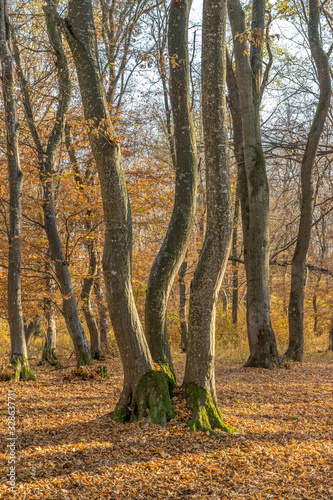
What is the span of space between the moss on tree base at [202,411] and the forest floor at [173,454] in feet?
0.39

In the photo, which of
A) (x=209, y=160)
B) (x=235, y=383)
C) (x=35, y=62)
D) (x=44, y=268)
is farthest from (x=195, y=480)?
(x=35, y=62)

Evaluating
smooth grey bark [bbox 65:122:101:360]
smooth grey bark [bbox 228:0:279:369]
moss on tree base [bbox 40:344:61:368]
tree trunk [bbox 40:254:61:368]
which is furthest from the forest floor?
moss on tree base [bbox 40:344:61:368]

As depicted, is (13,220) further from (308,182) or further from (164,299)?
(308,182)

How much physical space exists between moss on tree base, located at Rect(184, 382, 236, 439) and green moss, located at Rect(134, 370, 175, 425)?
0.84 feet

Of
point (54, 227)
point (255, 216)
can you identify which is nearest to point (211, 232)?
point (255, 216)

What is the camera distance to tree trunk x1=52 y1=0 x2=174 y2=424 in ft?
15.1

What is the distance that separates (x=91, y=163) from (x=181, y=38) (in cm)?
575

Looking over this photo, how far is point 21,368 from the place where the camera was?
8.00 m

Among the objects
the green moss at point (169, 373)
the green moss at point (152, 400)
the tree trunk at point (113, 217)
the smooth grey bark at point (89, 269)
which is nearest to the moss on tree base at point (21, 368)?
the smooth grey bark at point (89, 269)

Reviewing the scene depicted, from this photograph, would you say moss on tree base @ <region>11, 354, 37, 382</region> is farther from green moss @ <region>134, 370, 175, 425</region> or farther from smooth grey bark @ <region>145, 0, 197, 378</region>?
green moss @ <region>134, 370, 175, 425</region>

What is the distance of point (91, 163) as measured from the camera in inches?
441

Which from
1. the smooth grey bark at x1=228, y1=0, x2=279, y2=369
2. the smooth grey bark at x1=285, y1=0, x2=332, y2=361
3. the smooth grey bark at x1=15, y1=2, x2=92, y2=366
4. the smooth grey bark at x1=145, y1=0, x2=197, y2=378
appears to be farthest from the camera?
the smooth grey bark at x1=285, y1=0, x2=332, y2=361

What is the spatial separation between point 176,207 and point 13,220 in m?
4.22

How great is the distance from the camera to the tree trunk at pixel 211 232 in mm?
4570
